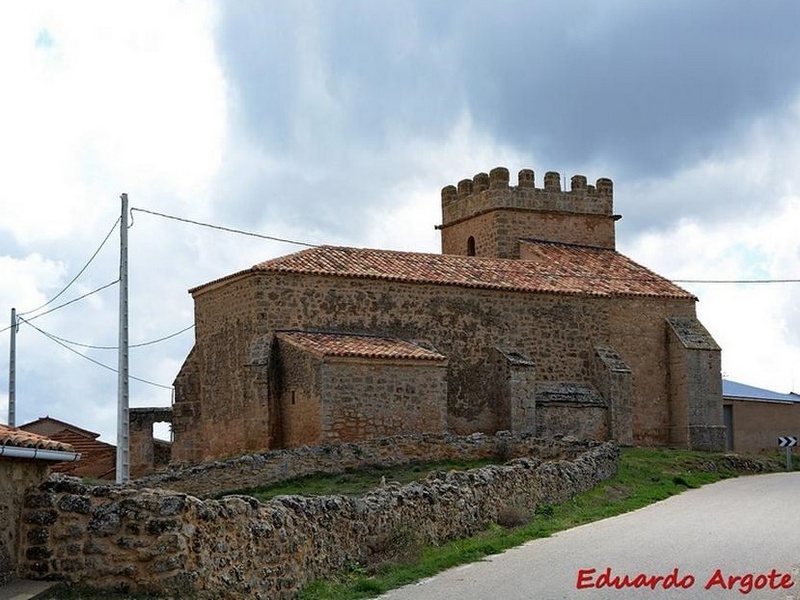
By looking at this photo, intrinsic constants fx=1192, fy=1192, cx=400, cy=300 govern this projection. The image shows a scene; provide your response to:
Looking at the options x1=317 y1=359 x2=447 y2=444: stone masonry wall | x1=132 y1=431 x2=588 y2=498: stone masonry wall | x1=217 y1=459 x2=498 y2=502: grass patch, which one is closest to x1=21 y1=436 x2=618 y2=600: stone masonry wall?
x1=217 y1=459 x2=498 y2=502: grass patch

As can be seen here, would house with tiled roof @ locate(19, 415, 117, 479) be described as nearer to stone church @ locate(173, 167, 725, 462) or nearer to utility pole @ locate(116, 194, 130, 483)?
stone church @ locate(173, 167, 725, 462)

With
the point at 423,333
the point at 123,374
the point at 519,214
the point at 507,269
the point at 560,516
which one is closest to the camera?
the point at 560,516

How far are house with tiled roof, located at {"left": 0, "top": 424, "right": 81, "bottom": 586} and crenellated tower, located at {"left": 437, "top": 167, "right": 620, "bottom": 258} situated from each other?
28.6m

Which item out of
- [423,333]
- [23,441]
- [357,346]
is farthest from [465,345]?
[23,441]

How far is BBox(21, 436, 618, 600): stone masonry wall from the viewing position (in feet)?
32.8

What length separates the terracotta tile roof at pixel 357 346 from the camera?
27.8m

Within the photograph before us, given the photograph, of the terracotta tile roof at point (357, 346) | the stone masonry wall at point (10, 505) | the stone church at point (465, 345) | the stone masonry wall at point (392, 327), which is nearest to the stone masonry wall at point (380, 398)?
the stone church at point (465, 345)

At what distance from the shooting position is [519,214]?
38.6 m

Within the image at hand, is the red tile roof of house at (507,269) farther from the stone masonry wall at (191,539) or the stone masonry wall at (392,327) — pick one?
the stone masonry wall at (191,539)

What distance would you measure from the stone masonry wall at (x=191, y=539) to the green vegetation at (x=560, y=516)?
31 cm

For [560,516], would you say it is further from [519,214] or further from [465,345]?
[519,214]

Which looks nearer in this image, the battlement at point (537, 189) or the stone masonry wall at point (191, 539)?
the stone masonry wall at point (191, 539)

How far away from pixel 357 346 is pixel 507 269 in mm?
7540

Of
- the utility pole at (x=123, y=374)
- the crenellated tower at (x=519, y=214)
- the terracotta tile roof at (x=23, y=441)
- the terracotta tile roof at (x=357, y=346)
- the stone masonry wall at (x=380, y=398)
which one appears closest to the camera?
the terracotta tile roof at (x=23, y=441)
